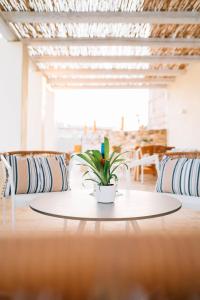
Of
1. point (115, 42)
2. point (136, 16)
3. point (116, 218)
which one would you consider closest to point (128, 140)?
point (115, 42)

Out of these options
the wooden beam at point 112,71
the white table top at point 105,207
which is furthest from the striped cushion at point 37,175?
the wooden beam at point 112,71

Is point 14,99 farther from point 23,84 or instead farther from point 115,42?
point 115,42

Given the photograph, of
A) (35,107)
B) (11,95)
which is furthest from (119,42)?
(35,107)

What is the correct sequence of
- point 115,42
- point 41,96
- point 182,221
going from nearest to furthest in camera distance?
point 182,221
point 115,42
point 41,96

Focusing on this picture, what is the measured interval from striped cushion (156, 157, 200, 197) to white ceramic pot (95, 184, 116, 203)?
3.59ft

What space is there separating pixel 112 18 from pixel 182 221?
3.03 m

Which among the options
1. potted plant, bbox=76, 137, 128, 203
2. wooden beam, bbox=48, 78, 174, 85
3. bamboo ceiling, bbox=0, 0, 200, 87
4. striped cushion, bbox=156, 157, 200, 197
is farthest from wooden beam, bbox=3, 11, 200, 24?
wooden beam, bbox=48, 78, 174, 85

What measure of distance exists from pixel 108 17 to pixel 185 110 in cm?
423

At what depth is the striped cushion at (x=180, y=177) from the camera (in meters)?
2.72

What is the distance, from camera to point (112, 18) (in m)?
4.30

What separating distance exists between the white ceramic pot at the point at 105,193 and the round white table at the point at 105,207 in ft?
0.12

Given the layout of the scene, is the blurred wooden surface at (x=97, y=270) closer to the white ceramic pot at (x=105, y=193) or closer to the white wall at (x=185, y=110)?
the white ceramic pot at (x=105, y=193)

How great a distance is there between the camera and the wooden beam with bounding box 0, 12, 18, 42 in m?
4.49

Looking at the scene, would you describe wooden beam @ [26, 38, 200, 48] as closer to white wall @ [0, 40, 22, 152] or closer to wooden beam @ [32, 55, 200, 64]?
white wall @ [0, 40, 22, 152]
